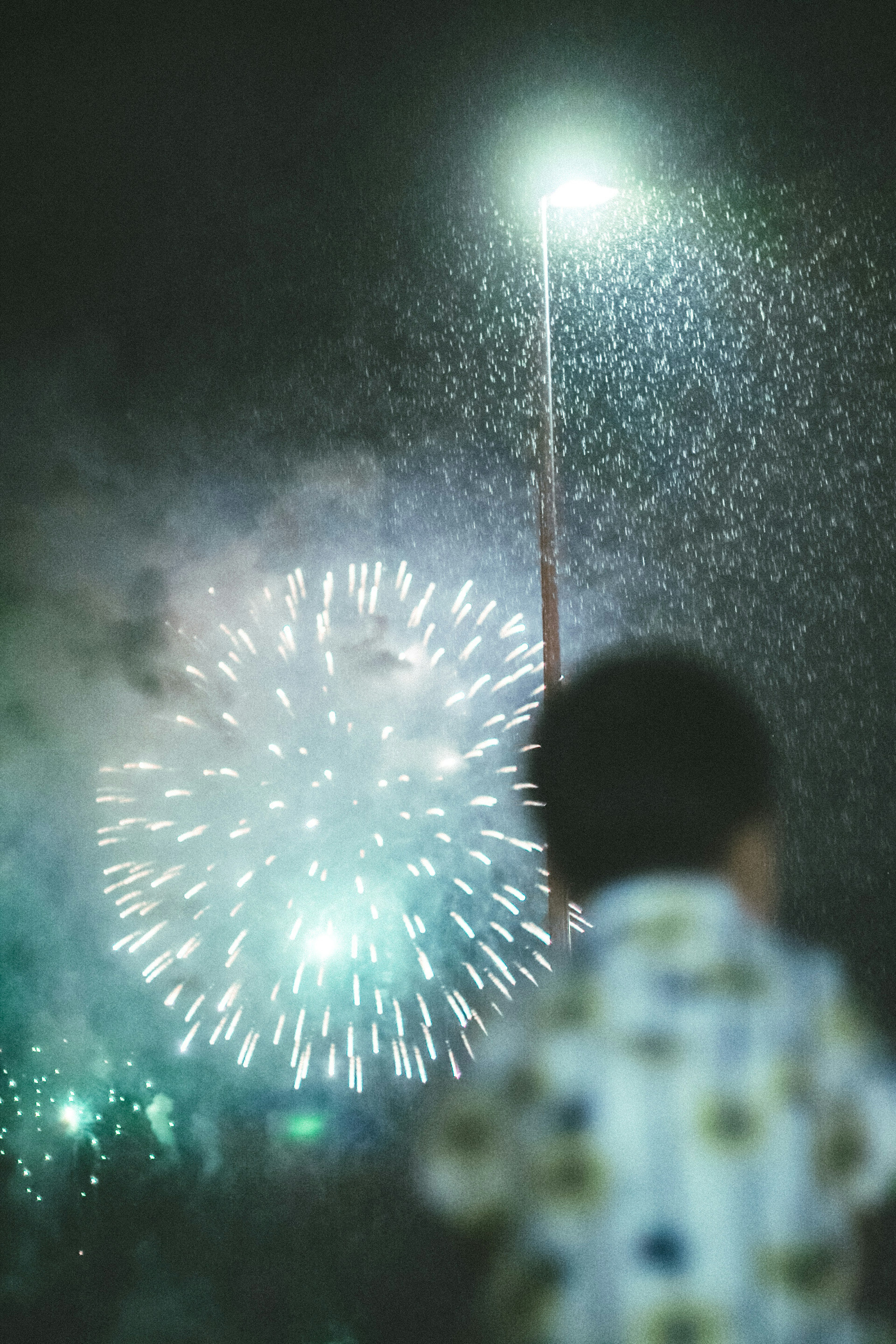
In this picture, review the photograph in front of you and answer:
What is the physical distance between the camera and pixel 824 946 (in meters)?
17.1

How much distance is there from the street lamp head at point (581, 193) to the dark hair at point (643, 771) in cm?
221

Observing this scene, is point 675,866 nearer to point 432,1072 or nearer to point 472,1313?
point 472,1313

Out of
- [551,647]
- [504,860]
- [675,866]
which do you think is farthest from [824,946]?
[551,647]

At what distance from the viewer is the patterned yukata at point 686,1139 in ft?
19.8

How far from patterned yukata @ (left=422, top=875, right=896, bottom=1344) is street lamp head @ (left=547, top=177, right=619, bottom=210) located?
144 inches

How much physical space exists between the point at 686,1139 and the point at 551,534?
4425mm

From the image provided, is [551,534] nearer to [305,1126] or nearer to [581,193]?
[581,193]

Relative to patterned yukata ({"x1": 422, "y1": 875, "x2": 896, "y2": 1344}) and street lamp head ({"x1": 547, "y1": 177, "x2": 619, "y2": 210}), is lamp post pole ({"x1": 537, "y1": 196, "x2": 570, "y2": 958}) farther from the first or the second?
patterned yukata ({"x1": 422, "y1": 875, "x2": 896, "y2": 1344})

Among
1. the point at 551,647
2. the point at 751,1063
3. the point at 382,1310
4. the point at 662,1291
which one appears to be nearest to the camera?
the point at 551,647

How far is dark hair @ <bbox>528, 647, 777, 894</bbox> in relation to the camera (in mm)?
7703

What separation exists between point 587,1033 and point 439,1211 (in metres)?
12.4

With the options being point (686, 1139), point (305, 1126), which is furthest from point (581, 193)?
point (305, 1126)

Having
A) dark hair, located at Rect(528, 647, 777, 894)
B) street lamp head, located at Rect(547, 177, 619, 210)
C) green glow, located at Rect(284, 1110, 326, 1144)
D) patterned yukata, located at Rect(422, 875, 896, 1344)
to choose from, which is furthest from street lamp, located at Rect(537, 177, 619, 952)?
green glow, located at Rect(284, 1110, 326, 1144)

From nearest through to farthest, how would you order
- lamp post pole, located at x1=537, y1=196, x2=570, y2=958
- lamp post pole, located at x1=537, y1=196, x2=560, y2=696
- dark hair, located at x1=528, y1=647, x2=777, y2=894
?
lamp post pole, located at x1=537, y1=196, x2=570, y2=958 < lamp post pole, located at x1=537, y1=196, x2=560, y2=696 < dark hair, located at x1=528, y1=647, x2=777, y2=894
